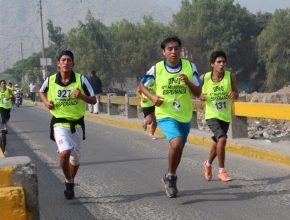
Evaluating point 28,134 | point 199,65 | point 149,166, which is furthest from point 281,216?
point 199,65

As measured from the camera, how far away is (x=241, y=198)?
695 cm

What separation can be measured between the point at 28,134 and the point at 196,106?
18.0 ft

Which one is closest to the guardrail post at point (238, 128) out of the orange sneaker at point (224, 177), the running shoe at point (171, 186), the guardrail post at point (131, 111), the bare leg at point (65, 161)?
the orange sneaker at point (224, 177)

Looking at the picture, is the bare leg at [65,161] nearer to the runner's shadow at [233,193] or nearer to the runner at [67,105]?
the runner at [67,105]

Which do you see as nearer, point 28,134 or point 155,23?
point 28,134

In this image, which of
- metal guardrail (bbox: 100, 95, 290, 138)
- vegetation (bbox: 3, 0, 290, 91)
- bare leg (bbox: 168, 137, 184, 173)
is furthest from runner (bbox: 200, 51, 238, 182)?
vegetation (bbox: 3, 0, 290, 91)

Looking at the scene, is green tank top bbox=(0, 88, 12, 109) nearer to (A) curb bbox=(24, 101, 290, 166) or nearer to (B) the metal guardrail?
(A) curb bbox=(24, 101, 290, 166)

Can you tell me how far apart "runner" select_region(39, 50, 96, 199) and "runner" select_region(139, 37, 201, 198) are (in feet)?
2.60

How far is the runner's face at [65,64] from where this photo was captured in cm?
696

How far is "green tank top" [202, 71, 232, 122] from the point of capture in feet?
26.6

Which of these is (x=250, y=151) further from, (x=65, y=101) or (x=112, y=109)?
(x=112, y=109)

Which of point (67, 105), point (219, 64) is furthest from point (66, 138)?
point (219, 64)

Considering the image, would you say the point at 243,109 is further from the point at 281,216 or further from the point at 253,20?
the point at 253,20

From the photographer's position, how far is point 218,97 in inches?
320
